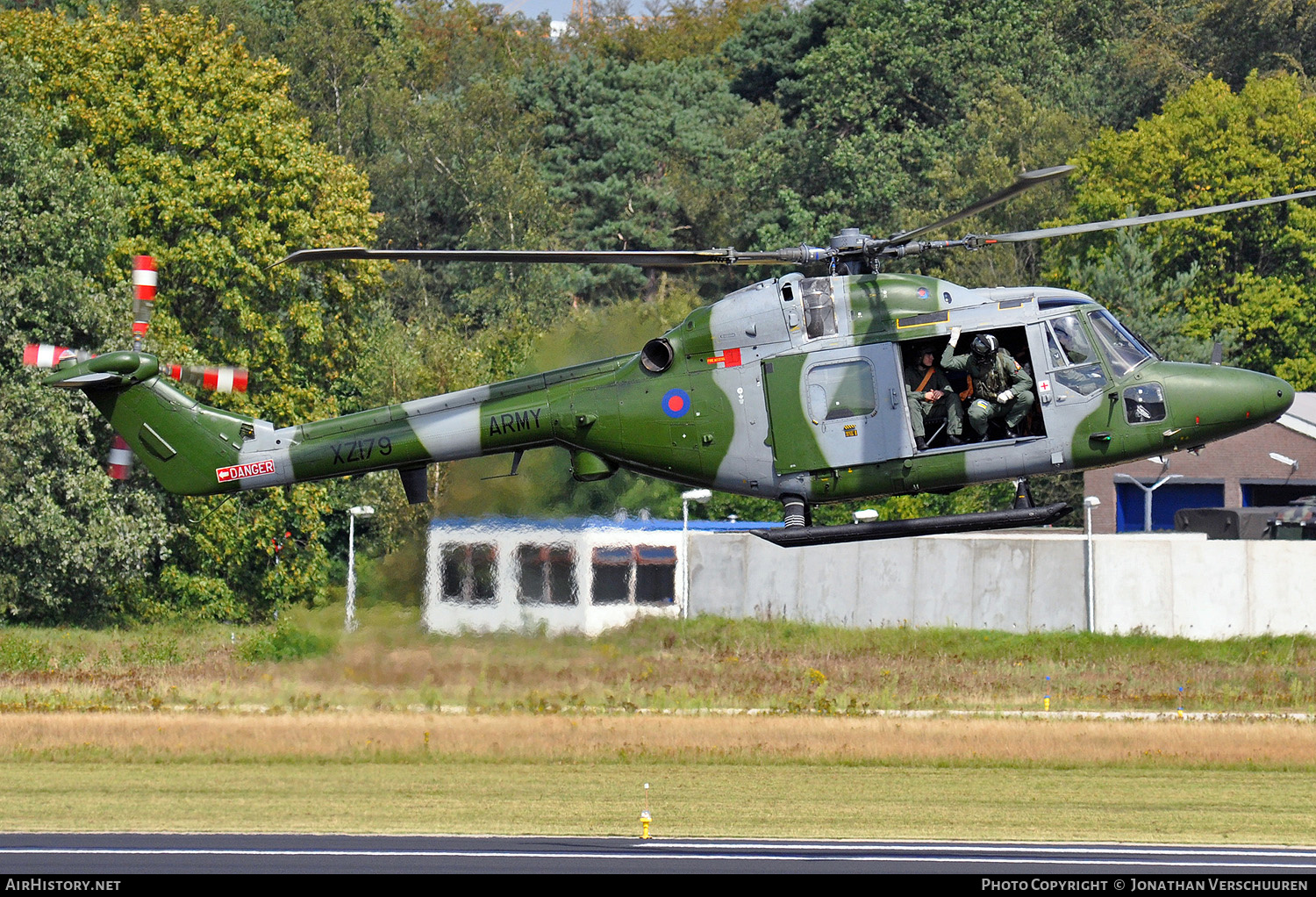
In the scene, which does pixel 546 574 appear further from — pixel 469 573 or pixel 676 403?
pixel 676 403

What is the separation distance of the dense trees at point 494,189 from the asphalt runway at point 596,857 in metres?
7.01

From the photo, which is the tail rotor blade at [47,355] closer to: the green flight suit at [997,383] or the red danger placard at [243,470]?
the red danger placard at [243,470]

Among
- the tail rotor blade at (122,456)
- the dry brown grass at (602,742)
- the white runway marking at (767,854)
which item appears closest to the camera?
the white runway marking at (767,854)

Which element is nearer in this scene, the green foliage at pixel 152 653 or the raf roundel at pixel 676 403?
the raf roundel at pixel 676 403

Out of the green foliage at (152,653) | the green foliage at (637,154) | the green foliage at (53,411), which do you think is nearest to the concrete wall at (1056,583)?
the green foliage at (152,653)

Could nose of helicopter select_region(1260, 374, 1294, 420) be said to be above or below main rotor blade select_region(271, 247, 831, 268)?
below

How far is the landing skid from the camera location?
2020cm

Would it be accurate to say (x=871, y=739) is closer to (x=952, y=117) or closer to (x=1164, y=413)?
(x=1164, y=413)

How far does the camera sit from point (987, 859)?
2205 cm

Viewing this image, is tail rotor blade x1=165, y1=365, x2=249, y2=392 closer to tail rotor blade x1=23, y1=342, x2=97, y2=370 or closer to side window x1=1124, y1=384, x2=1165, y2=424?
tail rotor blade x1=23, y1=342, x2=97, y2=370

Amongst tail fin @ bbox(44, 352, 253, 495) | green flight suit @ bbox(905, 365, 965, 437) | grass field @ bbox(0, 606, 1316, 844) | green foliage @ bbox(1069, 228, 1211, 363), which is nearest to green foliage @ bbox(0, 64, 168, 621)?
grass field @ bbox(0, 606, 1316, 844)

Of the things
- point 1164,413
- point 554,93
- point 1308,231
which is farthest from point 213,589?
point 554,93

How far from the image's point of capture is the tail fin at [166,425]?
22.9m

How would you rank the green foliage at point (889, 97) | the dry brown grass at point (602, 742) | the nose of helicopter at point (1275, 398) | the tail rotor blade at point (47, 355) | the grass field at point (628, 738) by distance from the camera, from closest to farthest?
the nose of helicopter at point (1275, 398), the tail rotor blade at point (47, 355), the grass field at point (628, 738), the dry brown grass at point (602, 742), the green foliage at point (889, 97)
